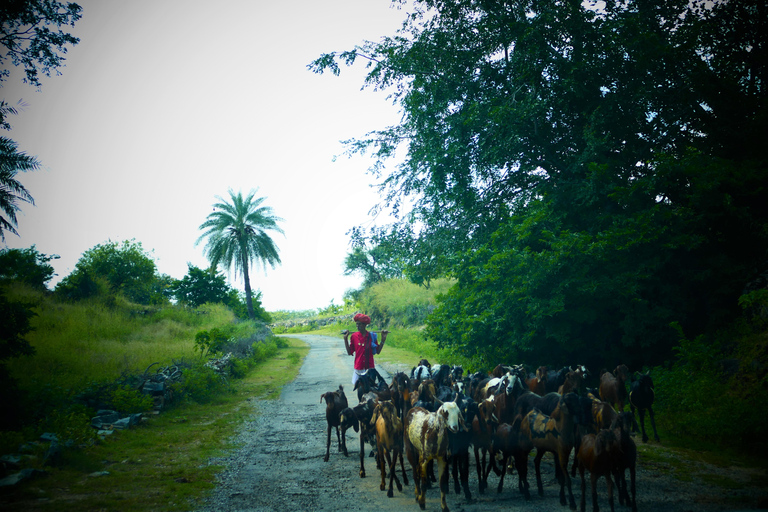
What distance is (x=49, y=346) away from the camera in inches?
533

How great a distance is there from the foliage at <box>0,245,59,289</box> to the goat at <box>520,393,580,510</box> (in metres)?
24.9

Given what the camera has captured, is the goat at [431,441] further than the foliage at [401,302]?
No

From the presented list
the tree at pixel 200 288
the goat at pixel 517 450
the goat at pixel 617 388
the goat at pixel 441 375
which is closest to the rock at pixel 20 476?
the goat at pixel 517 450

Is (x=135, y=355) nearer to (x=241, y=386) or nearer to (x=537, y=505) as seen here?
(x=241, y=386)

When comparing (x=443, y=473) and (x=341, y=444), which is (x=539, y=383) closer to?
(x=443, y=473)

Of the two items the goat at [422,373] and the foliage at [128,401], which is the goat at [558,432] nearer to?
the goat at [422,373]

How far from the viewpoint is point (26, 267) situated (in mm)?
24234

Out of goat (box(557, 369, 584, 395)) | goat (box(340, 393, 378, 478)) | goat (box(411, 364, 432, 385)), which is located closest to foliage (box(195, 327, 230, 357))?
goat (box(411, 364, 432, 385))

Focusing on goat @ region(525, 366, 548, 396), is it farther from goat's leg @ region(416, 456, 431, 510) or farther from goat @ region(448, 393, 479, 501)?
goat's leg @ region(416, 456, 431, 510)

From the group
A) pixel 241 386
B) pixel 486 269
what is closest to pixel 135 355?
pixel 241 386

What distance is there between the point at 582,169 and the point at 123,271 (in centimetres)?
3371

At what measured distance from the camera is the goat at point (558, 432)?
5.14 meters

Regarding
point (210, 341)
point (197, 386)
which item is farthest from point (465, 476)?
point (210, 341)

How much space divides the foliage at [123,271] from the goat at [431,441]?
2781 cm
